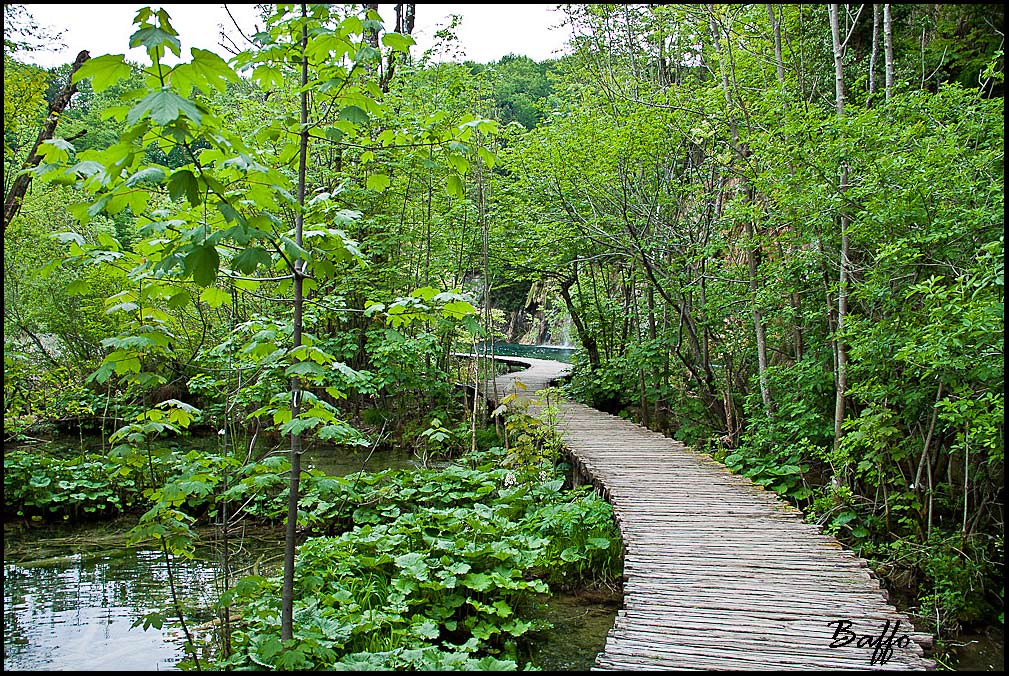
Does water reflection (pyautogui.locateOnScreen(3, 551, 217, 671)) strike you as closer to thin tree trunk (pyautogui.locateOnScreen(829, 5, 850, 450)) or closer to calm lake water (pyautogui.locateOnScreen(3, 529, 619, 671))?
calm lake water (pyautogui.locateOnScreen(3, 529, 619, 671))

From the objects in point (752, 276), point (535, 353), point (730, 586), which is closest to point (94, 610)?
point (730, 586)

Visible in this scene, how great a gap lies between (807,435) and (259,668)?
16.2 ft

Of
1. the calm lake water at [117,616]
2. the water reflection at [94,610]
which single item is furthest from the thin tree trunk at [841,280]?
the water reflection at [94,610]

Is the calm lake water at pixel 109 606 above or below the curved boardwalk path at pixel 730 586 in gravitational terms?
below

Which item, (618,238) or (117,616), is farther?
(618,238)

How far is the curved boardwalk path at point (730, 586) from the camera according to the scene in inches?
128

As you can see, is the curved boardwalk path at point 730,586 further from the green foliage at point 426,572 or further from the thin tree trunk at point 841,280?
the thin tree trunk at point 841,280

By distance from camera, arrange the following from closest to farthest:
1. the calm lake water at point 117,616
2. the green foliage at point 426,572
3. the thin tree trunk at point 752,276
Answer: the green foliage at point 426,572, the calm lake water at point 117,616, the thin tree trunk at point 752,276

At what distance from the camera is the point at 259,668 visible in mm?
3264

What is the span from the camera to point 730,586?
4016mm

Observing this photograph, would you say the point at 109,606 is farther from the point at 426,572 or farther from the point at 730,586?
the point at 730,586

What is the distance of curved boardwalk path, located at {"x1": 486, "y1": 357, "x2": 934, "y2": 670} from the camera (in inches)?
128

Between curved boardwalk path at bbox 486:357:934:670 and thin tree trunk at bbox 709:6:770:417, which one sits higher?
thin tree trunk at bbox 709:6:770:417

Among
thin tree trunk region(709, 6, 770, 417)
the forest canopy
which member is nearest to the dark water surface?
the forest canopy
